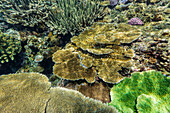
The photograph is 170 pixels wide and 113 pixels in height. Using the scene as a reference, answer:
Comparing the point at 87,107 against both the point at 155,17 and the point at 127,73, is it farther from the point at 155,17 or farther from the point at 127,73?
the point at 155,17

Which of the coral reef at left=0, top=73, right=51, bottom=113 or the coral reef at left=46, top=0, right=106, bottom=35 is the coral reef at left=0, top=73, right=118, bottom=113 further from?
the coral reef at left=46, top=0, right=106, bottom=35

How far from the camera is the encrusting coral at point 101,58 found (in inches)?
90.5

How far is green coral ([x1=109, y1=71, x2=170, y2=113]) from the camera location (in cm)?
161

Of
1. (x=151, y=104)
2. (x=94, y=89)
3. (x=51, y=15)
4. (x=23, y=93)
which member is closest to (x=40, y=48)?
(x=51, y=15)

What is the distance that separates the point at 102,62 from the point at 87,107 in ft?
4.49

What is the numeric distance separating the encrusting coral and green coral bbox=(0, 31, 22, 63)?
3.02 meters

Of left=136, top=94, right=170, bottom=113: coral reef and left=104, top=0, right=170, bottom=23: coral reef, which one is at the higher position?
left=104, top=0, right=170, bottom=23: coral reef

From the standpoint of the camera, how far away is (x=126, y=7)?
4.75 m

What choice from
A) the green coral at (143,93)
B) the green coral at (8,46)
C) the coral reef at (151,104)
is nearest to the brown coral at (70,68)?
the green coral at (143,93)

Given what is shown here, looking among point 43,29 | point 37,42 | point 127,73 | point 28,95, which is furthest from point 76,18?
point 28,95

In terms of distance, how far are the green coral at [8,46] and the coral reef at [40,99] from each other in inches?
111

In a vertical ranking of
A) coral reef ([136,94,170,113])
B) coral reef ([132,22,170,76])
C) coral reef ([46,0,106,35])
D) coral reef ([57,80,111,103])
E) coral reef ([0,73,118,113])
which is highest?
coral reef ([46,0,106,35])

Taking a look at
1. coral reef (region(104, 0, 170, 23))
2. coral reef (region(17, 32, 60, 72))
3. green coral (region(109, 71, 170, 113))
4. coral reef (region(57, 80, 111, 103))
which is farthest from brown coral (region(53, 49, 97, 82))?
coral reef (region(104, 0, 170, 23))

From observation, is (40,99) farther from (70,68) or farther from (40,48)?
(40,48)
